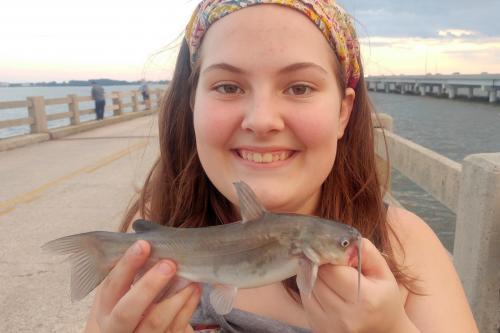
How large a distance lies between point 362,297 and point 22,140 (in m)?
14.5

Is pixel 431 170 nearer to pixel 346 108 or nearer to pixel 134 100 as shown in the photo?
pixel 346 108

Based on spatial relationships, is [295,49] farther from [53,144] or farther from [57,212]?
[53,144]

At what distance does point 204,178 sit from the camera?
106 inches

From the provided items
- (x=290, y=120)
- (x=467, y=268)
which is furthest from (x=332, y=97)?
(x=467, y=268)

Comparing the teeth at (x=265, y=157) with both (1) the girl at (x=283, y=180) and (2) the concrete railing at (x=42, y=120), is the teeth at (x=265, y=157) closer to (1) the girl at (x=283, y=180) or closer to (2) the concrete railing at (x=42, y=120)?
(1) the girl at (x=283, y=180)

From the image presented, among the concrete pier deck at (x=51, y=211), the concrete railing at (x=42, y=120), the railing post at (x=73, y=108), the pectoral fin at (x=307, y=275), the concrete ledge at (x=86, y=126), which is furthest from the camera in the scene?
the railing post at (x=73, y=108)

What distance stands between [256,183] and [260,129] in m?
0.26

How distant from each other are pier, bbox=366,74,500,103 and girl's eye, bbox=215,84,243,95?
3011cm

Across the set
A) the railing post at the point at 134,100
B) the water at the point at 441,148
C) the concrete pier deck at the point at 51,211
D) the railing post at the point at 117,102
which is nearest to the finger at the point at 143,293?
the concrete pier deck at the point at 51,211

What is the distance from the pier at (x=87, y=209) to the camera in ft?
9.66

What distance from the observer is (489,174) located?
2.79 metres

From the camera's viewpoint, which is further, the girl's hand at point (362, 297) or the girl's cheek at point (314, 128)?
the girl's cheek at point (314, 128)

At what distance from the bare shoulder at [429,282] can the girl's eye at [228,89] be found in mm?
1189

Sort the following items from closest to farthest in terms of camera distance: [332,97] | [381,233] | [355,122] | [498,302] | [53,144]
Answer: [332,97]
[381,233]
[355,122]
[498,302]
[53,144]
